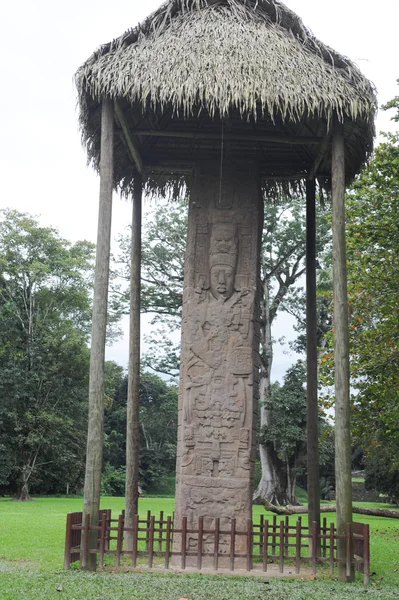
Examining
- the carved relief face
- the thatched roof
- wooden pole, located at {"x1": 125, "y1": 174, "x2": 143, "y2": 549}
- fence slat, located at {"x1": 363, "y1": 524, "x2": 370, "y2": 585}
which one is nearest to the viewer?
fence slat, located at {"x1": 363, "y1": 524, "x2": 370, "y2": 585}

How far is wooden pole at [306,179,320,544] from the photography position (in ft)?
33.1

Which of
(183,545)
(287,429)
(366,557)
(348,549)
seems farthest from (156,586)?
(287,429)

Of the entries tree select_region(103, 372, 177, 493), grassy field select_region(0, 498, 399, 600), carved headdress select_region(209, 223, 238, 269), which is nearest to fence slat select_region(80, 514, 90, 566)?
grassy field select_region(0, 498, 399, 600)

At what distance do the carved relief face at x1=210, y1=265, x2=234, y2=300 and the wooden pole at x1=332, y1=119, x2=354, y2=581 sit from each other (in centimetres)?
190

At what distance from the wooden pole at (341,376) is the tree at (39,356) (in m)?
20.7

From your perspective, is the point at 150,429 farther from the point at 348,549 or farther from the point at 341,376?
the point at 348,549

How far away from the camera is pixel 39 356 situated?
92.2 ft

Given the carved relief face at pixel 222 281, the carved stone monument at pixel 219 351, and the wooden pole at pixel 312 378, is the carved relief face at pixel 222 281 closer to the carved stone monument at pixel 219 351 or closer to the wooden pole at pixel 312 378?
the carved stone monument at pixel 219 351

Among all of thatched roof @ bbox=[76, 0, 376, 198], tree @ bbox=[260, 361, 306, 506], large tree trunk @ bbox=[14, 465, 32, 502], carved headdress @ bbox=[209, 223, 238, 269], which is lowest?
large tree trunk @ bbox=[14, 465, 32, 502]

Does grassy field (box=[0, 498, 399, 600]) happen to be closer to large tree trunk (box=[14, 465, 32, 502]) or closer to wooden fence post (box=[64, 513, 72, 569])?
wooden fence post (box=[64, 513, 72, 569])

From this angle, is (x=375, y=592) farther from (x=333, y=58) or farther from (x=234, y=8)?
(x=234, y=8)

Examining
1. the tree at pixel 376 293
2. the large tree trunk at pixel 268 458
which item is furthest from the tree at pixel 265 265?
the tree at pixel 376 293

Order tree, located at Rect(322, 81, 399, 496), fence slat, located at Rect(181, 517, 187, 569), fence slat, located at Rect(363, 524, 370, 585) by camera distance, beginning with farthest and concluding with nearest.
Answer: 1. tree, located at Rect(322, 81, 399, 496)
2. fence slat, located at Rect(181, 517, 187, 569)
3. fence slat, located at Rect(363, 524, 370, 585)

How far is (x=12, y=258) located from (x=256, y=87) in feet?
72.7
